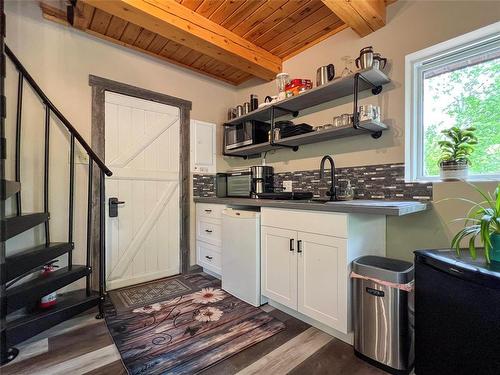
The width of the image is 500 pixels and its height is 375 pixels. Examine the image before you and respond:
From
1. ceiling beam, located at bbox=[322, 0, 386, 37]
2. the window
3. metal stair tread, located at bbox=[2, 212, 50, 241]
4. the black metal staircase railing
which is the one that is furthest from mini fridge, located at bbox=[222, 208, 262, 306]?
ceiling beam, located at bbox=[322, 0, 386, 37]

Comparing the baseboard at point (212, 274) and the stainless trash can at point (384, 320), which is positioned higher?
the stainless trash can at point (384, 320)

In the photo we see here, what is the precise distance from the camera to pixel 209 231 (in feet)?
9.03

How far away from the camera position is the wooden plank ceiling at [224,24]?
1.86 m

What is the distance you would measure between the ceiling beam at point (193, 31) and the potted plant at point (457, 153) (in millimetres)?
1874

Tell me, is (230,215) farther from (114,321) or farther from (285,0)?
(285,0)

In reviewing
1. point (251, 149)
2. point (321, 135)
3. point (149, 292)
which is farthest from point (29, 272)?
point (321, 135)

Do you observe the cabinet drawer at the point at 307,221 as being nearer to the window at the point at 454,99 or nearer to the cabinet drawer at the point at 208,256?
the window at the point at 454,99

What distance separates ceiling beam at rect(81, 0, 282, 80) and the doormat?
2.36 meters

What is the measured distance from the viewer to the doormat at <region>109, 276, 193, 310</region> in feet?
7.16

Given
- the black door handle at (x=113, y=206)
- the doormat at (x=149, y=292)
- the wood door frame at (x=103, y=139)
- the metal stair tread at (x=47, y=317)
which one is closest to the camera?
the metal stair tread at (x=47, y=317)

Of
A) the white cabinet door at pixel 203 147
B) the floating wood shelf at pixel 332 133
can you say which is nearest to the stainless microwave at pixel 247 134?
the white cabinet door at pixel 203 147

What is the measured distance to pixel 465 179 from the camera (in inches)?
61.2

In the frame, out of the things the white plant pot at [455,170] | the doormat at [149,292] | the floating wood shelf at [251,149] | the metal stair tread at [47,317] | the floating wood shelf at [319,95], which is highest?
the floating wood shelf at [319,95]

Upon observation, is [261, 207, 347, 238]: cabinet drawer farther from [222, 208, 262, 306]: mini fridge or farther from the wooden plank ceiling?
the wooden plank ceiling
